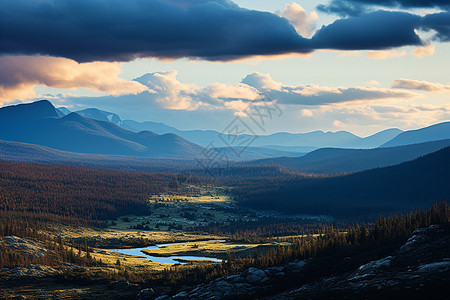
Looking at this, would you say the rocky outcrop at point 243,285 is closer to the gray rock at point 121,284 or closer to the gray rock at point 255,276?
the gray rock at point 255,276

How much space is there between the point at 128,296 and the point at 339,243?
50.7 m

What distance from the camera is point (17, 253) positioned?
136250 mm

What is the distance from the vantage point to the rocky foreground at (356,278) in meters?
55.1

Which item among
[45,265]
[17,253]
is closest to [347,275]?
[45,265]

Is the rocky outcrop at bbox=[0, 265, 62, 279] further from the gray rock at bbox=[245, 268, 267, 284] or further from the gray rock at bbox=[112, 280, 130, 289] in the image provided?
the gray rock at bbox=[245, 268, 267, 284]

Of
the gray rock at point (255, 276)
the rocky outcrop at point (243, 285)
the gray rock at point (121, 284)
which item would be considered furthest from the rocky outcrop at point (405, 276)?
the gray rock at point (121, 284)

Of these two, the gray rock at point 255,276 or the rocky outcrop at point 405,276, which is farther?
the gray rock at point 255,276

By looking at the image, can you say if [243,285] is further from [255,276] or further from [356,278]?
[356,278]

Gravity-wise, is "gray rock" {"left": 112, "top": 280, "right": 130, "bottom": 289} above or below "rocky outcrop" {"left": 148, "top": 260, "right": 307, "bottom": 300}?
below

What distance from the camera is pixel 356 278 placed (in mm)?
69062

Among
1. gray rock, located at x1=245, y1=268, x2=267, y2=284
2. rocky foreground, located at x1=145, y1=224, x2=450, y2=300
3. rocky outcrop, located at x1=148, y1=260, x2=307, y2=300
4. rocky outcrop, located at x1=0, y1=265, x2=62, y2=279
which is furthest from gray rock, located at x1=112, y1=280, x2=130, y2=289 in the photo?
gray rock, located at x1=245, y1=268, x2=267, y2=284

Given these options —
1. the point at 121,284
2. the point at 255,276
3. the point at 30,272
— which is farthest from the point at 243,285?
the point at 30,272

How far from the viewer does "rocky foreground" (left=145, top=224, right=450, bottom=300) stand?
5506cm

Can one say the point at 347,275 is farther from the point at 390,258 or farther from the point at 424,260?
the point at 424,260
